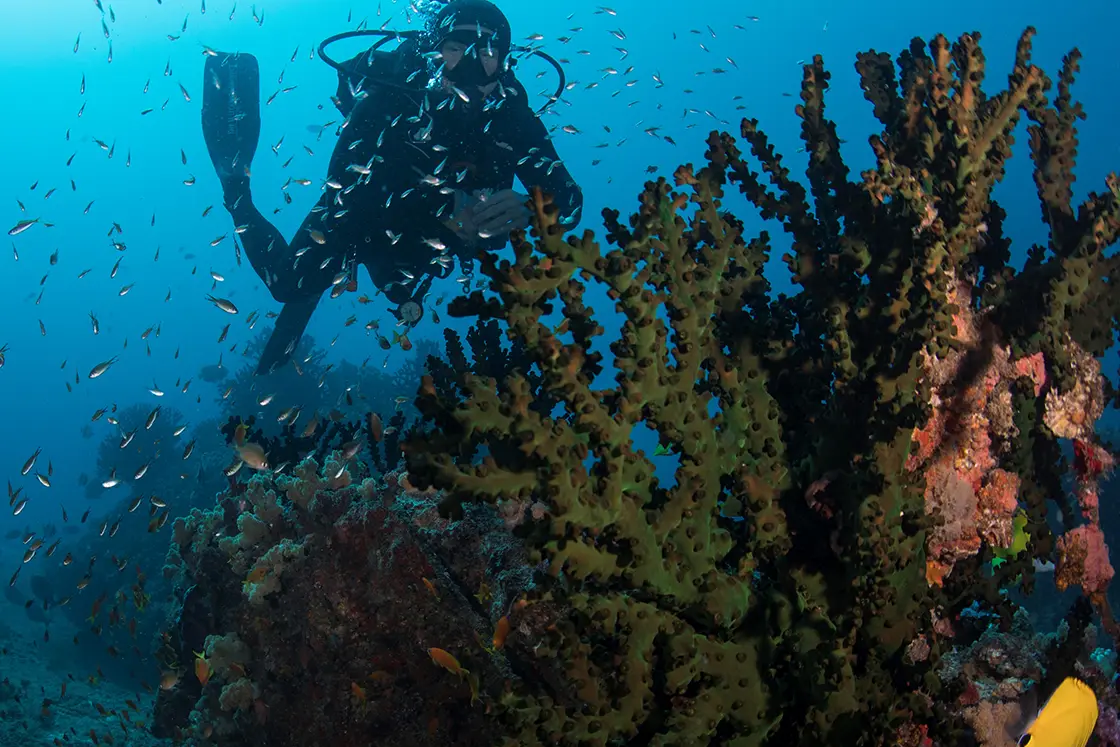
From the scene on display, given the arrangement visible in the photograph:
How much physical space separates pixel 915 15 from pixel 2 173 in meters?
196

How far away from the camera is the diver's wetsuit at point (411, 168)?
8.79 meters

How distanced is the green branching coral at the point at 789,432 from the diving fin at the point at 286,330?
394 inches

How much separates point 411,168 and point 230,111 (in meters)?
7.13

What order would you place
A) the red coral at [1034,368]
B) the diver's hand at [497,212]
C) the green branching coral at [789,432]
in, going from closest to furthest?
the green branching coral at [789,432]
the red coral at [1034,368]
the diver's hand at [497,212]

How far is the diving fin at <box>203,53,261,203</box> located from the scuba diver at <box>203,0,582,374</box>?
12.3ft

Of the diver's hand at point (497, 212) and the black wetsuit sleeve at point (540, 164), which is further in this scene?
the black wetsuit sleeve at point (540, 164)

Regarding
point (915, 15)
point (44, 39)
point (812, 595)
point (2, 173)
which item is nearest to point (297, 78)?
point (44, 39)

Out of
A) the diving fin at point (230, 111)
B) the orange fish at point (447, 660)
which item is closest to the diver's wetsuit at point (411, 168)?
the diving fin at point (230, 111)

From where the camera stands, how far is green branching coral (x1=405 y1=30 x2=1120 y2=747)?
2.06 m

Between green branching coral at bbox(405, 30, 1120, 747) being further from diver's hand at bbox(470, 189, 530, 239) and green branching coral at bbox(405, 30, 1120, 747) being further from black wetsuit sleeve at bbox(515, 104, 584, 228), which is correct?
black wetsuit sleeve at bbox(515, 104, 584, 228)

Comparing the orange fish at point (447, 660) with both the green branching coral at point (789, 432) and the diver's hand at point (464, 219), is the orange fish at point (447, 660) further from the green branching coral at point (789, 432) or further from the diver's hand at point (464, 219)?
the diver's hand at point (464, 219)

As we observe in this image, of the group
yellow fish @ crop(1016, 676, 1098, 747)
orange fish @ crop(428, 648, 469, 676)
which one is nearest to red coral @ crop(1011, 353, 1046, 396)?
yellow fish @ crop(1016, 676, 1098, 747)

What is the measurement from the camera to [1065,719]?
212 centimetres

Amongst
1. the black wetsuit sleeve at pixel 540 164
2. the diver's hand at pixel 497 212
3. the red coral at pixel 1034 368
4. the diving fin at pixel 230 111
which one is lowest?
the red coral at pixel 1034 368
